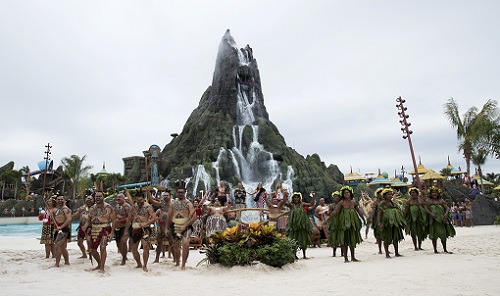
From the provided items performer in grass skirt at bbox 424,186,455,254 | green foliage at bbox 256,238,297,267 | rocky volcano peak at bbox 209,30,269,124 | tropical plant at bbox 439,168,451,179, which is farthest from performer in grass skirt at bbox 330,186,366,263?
tropical plant at bbox 439,168,451,179

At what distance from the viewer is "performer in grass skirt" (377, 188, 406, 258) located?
8484 millimetres

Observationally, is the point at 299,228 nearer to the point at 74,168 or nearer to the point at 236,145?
the point at 236,145

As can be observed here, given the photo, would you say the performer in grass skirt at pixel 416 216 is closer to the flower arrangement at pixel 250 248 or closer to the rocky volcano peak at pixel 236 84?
the flower arrangement at pixel 250 248

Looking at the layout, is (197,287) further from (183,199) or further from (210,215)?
(210,215)

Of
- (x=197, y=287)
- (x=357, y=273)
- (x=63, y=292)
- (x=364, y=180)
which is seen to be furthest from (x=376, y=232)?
(x=364, y=180)

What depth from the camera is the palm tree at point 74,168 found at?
52.2 m

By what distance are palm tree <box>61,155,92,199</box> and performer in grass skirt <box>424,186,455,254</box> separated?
5114 cm

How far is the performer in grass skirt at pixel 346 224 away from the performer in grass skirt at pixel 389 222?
0.49 metres

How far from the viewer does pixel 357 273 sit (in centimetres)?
659

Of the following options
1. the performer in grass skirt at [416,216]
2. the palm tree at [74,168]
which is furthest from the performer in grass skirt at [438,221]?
the palm tree at [74,168]

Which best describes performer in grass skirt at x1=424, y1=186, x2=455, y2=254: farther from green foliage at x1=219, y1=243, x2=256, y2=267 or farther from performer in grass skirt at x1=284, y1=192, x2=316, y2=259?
green foliage at x1=219, y1=243, x2=256, y2=267

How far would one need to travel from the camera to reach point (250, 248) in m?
7.45

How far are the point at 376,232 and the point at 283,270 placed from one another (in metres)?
2.96

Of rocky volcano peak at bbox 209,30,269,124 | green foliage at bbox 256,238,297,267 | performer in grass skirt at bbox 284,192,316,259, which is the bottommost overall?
green foliage at bbox 256,238,297,267
